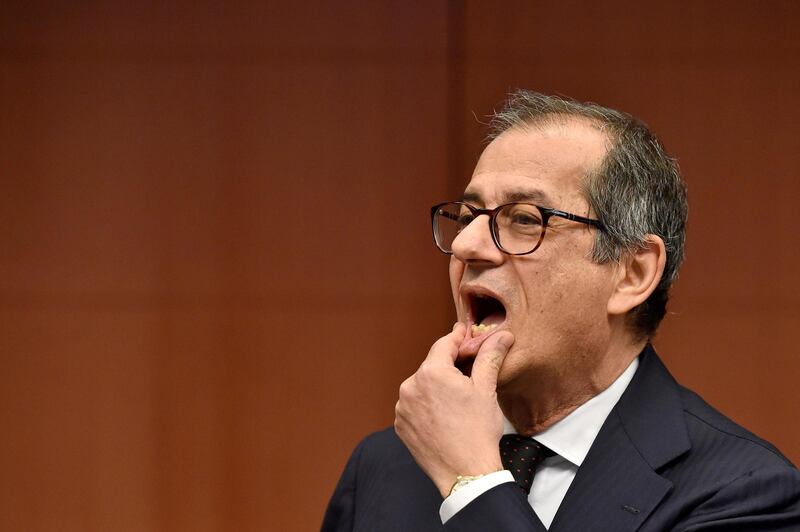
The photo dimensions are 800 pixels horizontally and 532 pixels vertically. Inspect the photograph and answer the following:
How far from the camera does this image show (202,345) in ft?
8.38

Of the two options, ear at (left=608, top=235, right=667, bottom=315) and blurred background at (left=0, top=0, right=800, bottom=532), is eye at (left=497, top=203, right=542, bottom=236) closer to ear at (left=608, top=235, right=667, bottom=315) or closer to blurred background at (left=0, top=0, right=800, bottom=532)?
ear at (left=608, top=235, right=667, bottom=315)

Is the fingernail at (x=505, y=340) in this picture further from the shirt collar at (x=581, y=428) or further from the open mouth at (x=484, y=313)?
the shirt collar at (x=581, y=428)

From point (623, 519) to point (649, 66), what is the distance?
63.0 inches

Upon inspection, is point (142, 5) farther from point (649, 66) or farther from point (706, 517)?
point (706, 517)

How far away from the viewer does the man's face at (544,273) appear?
1.41 metres

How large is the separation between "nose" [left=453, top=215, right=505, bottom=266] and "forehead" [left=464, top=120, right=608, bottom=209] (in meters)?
0.05

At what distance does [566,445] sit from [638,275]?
Answer: 11.1 inches

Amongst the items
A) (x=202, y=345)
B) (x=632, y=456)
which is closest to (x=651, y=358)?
(x=632, y=456)

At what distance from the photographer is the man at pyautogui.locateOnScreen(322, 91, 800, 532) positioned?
1281 millimetres

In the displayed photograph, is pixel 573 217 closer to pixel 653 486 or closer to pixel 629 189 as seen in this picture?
pixel 629 189

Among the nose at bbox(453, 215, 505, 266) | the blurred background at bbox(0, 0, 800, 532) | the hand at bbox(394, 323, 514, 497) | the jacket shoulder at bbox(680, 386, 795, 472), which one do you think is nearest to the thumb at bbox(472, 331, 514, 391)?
the hand at bbox(394, 323, 514, 497)

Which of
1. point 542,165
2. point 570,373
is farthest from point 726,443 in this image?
point 542,165

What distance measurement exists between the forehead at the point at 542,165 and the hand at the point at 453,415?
0.21 m

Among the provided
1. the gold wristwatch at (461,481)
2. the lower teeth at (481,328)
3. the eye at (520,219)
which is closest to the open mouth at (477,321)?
the lower teeth at (481,328)
